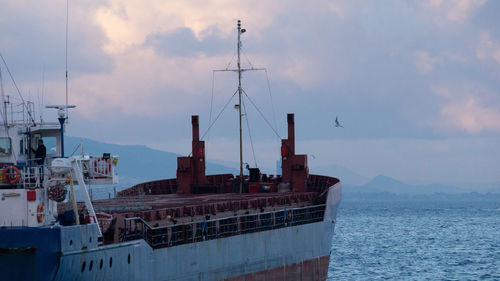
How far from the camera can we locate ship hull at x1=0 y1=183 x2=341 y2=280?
2538cm

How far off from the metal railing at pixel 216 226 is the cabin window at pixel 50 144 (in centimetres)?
404

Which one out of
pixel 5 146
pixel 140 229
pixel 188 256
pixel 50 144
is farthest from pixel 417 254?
pixel 5 146

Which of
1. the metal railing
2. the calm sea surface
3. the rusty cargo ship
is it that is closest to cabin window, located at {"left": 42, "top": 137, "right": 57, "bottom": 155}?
the rusty cargo ship

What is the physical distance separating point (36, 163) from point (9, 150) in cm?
106

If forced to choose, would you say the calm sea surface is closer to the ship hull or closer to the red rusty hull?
the red rusty hull

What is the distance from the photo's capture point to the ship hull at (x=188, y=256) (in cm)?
2538

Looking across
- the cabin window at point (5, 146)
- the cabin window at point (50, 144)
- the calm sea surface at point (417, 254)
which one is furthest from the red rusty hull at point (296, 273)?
the cabin window at point (5, 146)

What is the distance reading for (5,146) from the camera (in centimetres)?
3030

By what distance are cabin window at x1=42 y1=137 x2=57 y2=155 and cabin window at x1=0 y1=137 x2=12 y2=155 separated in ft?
6.13

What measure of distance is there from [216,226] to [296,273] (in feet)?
27.1

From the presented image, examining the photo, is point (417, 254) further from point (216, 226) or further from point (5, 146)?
point (5, 146)

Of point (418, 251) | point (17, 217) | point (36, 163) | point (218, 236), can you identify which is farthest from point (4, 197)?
point (418, 251)

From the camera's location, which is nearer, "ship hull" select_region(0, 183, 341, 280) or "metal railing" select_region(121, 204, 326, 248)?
"ship hull" select_region(0, 183, 341, 280)

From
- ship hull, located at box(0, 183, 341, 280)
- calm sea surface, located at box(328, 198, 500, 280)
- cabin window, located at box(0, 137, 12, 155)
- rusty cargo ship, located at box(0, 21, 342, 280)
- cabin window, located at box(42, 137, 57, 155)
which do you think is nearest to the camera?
ship hull, located at box(0, 183, 341, 280)
